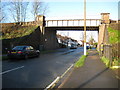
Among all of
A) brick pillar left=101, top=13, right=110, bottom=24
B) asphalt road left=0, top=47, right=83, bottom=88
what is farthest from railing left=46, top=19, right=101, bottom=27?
asphalt road left=0, top=47, right=83, bottom=88

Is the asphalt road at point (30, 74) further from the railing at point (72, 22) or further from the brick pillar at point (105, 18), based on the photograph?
the railing at point (72, 22)

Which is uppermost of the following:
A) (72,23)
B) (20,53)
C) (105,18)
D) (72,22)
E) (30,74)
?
(105,18)

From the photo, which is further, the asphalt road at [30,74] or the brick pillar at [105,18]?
the brick pillar at [105,18]

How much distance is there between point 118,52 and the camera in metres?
12.4

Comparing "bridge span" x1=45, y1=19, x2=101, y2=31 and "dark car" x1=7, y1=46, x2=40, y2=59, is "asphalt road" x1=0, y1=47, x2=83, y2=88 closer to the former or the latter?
"dark car" x1=7, y1=46, x2=40, y2=59

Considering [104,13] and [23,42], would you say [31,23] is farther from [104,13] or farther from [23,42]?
[104,13]

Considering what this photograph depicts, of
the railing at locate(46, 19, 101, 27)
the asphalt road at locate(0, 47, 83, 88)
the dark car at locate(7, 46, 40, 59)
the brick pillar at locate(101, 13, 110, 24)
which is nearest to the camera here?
the asphalt road at locate(0, 47, 83, 88)

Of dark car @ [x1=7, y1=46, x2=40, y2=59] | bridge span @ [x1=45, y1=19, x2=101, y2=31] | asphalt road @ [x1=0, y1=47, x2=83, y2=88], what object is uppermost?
bridge span @ [x1=45, y1=19, x2=101, y2=31]

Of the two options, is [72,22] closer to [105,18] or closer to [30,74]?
[105,18]

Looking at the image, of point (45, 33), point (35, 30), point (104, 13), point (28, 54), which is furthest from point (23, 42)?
point (104, 13)

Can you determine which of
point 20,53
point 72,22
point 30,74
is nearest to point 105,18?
point 72,22

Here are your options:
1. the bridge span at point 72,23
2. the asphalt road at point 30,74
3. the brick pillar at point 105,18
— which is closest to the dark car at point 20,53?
the asphalt road at point 30,74

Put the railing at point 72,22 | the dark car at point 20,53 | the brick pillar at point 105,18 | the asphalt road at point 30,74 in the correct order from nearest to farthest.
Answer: the asphalt road at point 30,74 → the dark car at point 20,53 → the brick pillar at point 105,18 → the railing at point 72,22

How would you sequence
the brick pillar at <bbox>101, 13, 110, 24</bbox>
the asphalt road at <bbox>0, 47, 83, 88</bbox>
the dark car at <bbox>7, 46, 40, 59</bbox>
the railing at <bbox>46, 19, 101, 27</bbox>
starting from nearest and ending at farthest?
1. the asphalt road at <bbox>0, 47, 83, 88</bbox>
2. the dark car at <bbox>7, 46, 40, 59</bbox>
3. the brick pillar at <bbox>101, 13, 110, 24</bbox>
4. the railing at <bbox>46, 19, 101, 27</bbox>
